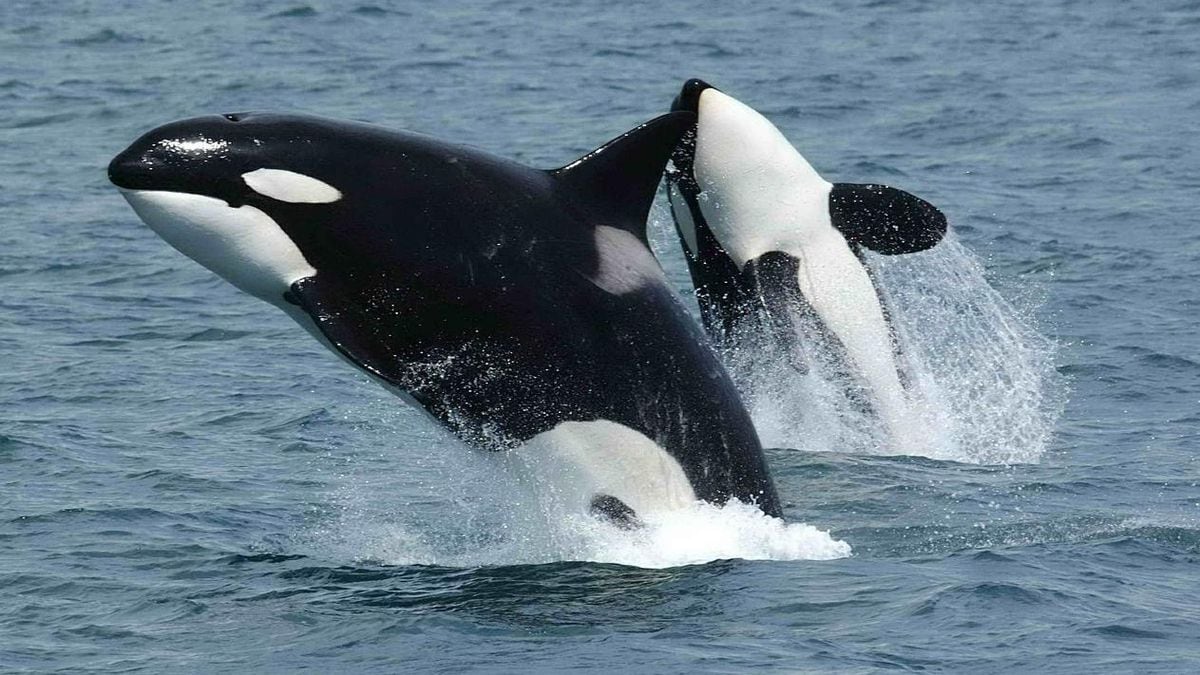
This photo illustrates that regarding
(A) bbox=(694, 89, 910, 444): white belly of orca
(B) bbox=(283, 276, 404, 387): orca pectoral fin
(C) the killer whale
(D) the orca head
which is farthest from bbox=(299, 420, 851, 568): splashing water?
(A) bbox=(694, 89, 910, 444): white belly of orca

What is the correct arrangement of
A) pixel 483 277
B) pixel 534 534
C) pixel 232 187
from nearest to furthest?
pixel 232 187 → pixel 483 277 → pixel 534 534

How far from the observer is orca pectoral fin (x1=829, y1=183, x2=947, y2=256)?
48.0 ft

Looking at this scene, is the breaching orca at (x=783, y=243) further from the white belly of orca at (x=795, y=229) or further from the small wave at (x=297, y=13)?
the small wave at (x=297, y=13)

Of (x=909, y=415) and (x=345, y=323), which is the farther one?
(x=909, y=415)

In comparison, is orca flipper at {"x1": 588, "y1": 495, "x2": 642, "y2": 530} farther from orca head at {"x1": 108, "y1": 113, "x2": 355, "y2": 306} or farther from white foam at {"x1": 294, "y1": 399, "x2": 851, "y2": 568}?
orca head at {"x1": 108, "y1": 113, "x2": 355, "y2": 306}

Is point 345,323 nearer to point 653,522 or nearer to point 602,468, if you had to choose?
point 602,468

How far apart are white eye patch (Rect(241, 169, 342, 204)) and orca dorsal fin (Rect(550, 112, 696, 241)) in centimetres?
135

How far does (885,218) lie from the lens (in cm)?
1485

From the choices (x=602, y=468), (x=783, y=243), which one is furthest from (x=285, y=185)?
(x=783, y=243)

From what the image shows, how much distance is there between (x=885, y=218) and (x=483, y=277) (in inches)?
200

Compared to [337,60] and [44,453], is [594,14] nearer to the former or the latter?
[337,60]

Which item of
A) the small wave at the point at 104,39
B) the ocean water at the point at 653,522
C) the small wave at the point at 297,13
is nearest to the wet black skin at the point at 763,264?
the ocean water at the point at 653,522

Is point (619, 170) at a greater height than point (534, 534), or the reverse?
point (619, 170)

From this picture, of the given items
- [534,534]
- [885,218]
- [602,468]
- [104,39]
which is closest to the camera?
[602,468]
